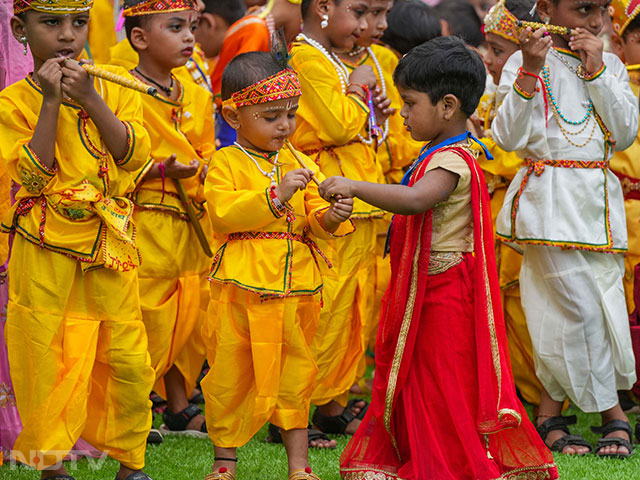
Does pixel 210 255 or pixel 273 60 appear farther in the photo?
pixel 210 255

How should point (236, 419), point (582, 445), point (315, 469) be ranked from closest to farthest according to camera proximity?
1. point (236, 419)
2. point (315, 469)
3. point (582, 445)

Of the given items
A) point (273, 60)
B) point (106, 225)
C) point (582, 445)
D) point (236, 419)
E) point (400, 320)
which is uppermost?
point (273, 60)

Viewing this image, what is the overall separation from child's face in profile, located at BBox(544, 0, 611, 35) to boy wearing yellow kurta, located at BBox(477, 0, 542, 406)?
1.86 ft

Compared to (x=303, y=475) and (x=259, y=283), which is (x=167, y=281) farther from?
(x=303, y=475)

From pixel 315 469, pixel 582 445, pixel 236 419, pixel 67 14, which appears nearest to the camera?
pixel 67 14

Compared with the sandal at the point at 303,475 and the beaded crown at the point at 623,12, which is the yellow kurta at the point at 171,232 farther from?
the beaded crown at the point at 623,12

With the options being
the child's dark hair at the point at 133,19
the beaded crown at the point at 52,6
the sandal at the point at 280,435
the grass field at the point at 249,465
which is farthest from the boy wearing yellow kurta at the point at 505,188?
the beaded crown at the point at 52,6

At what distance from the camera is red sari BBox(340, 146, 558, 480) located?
3900 millimetres

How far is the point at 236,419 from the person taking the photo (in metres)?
4.06

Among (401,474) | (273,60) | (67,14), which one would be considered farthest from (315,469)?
(67,14)

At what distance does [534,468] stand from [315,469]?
98cm

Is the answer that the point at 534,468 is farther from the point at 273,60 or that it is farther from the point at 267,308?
the point at 273,60

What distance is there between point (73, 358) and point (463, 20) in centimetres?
460

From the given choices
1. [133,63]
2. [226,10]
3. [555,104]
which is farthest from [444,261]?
[226,10]
